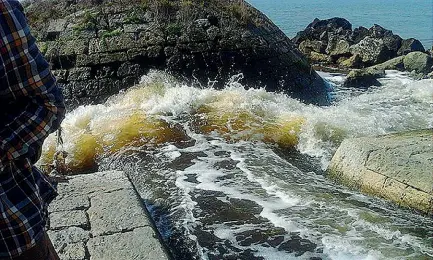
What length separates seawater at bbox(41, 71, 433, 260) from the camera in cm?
471

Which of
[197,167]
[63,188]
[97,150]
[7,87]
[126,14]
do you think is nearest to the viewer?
→ [7,87]

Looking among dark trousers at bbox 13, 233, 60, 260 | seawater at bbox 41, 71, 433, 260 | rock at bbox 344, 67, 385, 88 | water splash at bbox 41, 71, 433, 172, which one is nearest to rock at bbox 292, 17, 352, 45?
rock at bbox 344, 67, 385, 88

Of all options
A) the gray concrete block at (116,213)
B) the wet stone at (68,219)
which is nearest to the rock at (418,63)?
the gray concrete block at (116,213)

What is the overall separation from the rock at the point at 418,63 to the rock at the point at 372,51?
141cm

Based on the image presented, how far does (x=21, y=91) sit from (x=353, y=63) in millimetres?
18229

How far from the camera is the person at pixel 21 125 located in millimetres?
1548

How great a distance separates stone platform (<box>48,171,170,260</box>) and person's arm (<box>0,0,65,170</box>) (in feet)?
7.10

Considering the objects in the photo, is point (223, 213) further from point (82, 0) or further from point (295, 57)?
point (82, 0)

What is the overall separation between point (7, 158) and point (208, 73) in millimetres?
9106

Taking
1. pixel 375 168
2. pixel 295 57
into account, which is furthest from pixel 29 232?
pixel 295 57

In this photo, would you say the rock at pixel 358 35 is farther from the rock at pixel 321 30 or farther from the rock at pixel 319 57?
the rock at pixel 319 57

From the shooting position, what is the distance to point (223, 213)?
5363 mm

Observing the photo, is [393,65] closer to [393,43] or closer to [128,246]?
[393,43]

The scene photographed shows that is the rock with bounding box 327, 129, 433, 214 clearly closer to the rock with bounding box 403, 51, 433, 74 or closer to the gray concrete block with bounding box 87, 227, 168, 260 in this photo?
the gray concrete block with bounding box 87, 227, 168, 260
